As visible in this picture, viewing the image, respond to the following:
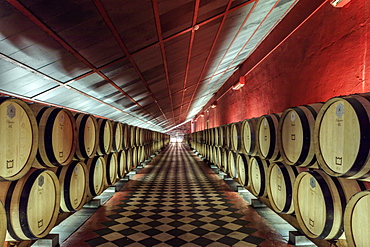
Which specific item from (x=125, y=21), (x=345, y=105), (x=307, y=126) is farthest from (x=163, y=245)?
(x=125, y=21)

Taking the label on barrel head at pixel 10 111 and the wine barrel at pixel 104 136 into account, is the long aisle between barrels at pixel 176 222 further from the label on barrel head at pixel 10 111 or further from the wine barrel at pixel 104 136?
the label on barrel head at pixel 10 111

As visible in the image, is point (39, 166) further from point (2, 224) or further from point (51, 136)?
point (2, 224)

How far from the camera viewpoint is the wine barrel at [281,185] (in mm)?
3348

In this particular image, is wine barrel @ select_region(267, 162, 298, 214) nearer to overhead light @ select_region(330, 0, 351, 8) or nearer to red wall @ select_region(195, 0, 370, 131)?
red wall @ select_region(195, 0, 370, 131)

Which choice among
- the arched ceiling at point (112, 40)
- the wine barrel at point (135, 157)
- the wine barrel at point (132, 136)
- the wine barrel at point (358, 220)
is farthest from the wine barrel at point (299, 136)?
the wine barrel at point (135, 157)

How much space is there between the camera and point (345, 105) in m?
2.06

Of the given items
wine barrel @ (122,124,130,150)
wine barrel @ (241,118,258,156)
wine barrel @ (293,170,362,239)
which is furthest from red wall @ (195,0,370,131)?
wine barrel @ (122,124,130,150)

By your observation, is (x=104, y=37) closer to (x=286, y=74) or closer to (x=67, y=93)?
(x=67, y=93)

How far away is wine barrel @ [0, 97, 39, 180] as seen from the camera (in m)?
2.08

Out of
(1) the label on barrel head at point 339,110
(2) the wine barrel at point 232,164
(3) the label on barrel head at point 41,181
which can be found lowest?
(2) the wine barrel at point 232,164

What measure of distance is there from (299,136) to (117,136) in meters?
4.21

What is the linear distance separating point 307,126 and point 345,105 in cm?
84

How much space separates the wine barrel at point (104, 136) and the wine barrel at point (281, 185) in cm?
302

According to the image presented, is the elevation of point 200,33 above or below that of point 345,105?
above
